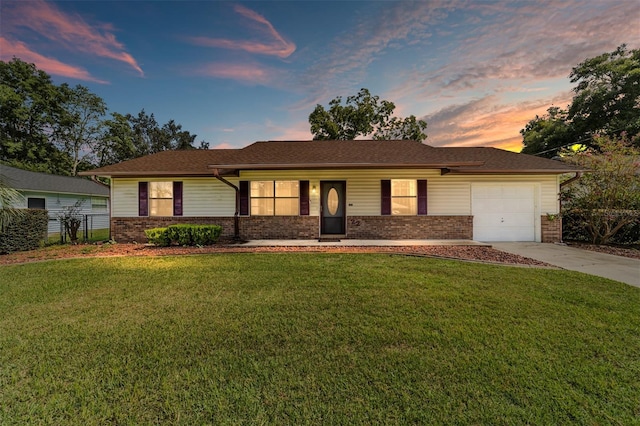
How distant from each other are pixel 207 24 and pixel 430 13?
325 inches

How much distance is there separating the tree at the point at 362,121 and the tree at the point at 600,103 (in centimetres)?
1146

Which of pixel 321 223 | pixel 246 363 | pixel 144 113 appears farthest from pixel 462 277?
pixel 144 113

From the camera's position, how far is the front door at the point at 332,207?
10.3m

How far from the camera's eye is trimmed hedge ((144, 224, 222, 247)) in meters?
8.79

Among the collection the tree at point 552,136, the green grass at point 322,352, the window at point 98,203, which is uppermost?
the tree at point 552,136

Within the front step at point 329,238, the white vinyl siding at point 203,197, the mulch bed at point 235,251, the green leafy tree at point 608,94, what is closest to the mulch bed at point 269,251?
the mulch bed at point 235,251

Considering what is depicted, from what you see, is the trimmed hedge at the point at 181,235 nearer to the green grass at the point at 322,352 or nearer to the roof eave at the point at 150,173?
the roof eave at the point at 150,173

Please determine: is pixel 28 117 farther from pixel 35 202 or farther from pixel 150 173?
pixel 150 173

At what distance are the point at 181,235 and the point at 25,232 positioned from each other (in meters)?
5.06

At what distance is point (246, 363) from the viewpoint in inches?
97.3

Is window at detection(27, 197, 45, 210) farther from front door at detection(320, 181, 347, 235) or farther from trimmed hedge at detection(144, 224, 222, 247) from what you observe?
front door at detection(320, 181, 347, 235)

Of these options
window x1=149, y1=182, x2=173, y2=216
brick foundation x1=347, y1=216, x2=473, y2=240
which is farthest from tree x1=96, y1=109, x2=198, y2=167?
brick foundation x1=347, y1=216, x2=473, y2=240

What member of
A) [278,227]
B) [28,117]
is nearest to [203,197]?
[278,227]

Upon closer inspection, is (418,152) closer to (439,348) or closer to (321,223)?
(321,223)
